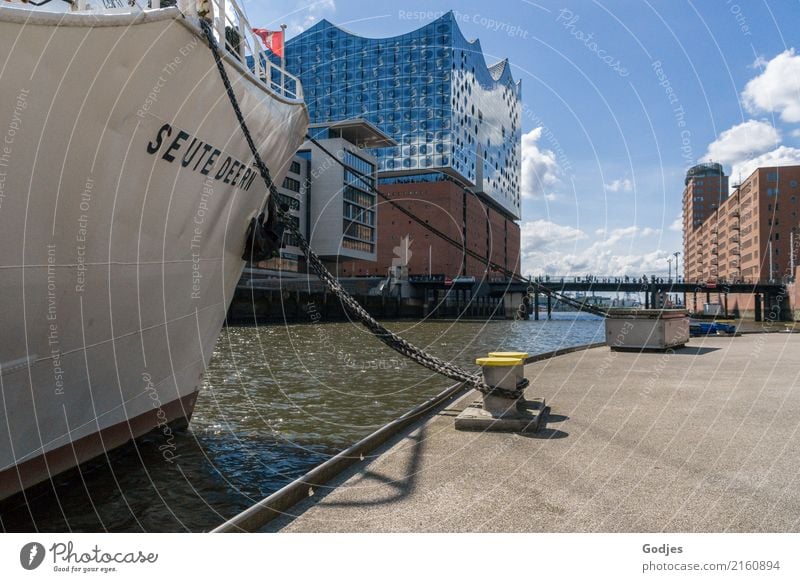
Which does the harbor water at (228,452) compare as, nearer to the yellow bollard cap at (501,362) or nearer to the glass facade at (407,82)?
the yellow bollard cap at (501,362)

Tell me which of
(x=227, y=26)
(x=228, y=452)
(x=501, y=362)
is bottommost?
(x=228, y=452)

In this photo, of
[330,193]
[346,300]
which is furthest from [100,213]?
[330,193]

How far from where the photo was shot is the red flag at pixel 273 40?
9.43 meters

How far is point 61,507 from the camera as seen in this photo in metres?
6.20

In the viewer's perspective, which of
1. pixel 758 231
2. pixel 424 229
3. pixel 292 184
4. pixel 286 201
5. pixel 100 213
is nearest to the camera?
pixel 100 213

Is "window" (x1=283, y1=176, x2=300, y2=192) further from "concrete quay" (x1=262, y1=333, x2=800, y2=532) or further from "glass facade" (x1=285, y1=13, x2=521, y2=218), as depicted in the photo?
"concrete quay" (x1=262, y1=333, x2=800, y2=532)

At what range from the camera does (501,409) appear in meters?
7.25

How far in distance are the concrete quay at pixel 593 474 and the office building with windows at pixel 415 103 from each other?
57.3 ft

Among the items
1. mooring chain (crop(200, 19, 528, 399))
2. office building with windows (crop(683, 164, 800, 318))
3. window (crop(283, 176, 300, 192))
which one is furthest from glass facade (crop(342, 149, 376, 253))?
mooring chain (crop(200, 19, 528, 399))

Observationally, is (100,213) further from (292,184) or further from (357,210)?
(357,210)

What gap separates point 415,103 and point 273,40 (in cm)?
3969

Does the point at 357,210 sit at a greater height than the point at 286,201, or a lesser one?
greater

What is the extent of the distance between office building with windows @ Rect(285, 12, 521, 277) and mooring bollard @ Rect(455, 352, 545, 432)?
692 inches

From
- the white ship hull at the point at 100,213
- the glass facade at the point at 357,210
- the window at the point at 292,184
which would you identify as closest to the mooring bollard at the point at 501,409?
the white ship hull at the point at 100,213
